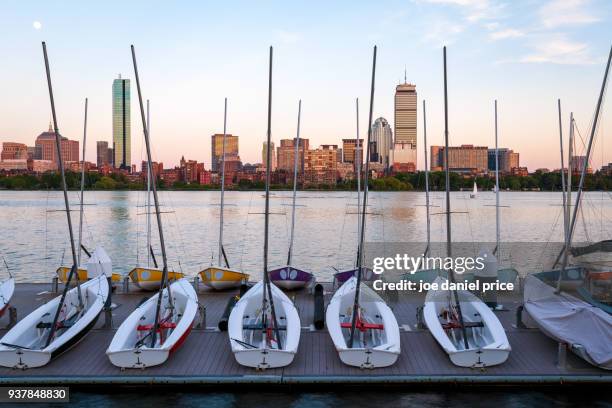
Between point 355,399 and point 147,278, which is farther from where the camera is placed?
point 147,278

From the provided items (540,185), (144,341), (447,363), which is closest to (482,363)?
(447,363)

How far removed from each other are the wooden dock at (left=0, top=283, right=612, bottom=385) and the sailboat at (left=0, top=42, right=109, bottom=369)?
23 centimetres

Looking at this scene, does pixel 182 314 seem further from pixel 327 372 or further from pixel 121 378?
pixel 327 372

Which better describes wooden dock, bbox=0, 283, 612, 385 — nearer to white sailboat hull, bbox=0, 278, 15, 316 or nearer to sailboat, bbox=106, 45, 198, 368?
sailboat, bbox=106, 45, 198, 368

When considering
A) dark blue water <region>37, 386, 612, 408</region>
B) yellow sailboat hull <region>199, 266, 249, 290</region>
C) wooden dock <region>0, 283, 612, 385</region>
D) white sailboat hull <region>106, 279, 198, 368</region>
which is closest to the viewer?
dark blue water <region>37, 386, 612, 408</region>

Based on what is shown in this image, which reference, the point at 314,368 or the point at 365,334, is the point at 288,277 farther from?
the point at 314,368

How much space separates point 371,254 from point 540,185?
14287 cm

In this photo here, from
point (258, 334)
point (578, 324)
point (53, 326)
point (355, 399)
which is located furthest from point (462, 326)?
point (53, 326)

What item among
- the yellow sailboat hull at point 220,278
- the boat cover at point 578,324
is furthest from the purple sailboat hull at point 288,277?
the boat cover at point 578,324

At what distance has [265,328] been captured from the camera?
12008 millimetres

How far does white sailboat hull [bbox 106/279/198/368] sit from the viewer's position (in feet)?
36.0

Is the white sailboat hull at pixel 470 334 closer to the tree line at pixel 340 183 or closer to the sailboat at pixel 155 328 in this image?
the sailboat at pixel 155 328

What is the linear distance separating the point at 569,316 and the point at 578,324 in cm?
25

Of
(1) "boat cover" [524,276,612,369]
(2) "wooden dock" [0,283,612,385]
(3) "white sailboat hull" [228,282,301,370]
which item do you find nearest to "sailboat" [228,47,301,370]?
(3) "white sailboat hull" [228,282,301,370]
